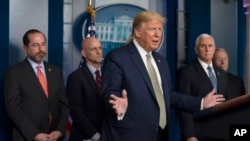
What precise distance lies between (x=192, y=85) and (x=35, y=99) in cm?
126

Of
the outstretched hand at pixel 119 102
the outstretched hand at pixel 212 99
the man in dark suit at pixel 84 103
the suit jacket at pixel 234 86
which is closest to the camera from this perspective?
the outstretched hand at pixel 119 102

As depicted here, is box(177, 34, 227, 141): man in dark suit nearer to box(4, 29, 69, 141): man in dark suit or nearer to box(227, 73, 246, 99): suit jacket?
box(227, 73, 246, 99): suit jacket

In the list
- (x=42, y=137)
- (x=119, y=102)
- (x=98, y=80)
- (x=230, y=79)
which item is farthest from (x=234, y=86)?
(x=119, y=102)

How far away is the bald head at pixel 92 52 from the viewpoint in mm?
3895

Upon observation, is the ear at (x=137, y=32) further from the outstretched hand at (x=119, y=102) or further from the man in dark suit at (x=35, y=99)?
the man in dark suit at (x=35, y=99)

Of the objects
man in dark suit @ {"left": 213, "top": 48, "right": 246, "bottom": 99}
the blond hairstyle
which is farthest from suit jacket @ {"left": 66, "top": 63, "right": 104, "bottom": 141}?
man in dark suit @ {"left": 213, "top": 48, "right": 246, "bottom": 99}

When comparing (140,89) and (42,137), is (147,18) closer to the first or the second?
(140,89)

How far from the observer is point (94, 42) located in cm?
397

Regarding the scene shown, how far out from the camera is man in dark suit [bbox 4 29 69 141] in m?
3.47

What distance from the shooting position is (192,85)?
3.99 meters

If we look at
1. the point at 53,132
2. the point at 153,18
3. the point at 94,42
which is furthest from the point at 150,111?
the point at 94,42

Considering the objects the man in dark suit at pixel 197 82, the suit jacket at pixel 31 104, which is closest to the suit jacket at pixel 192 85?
the man in dark suit at pixel 197 82

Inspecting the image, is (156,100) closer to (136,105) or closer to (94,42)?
(136,105)

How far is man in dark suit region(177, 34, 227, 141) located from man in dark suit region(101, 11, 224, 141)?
1.03 m
